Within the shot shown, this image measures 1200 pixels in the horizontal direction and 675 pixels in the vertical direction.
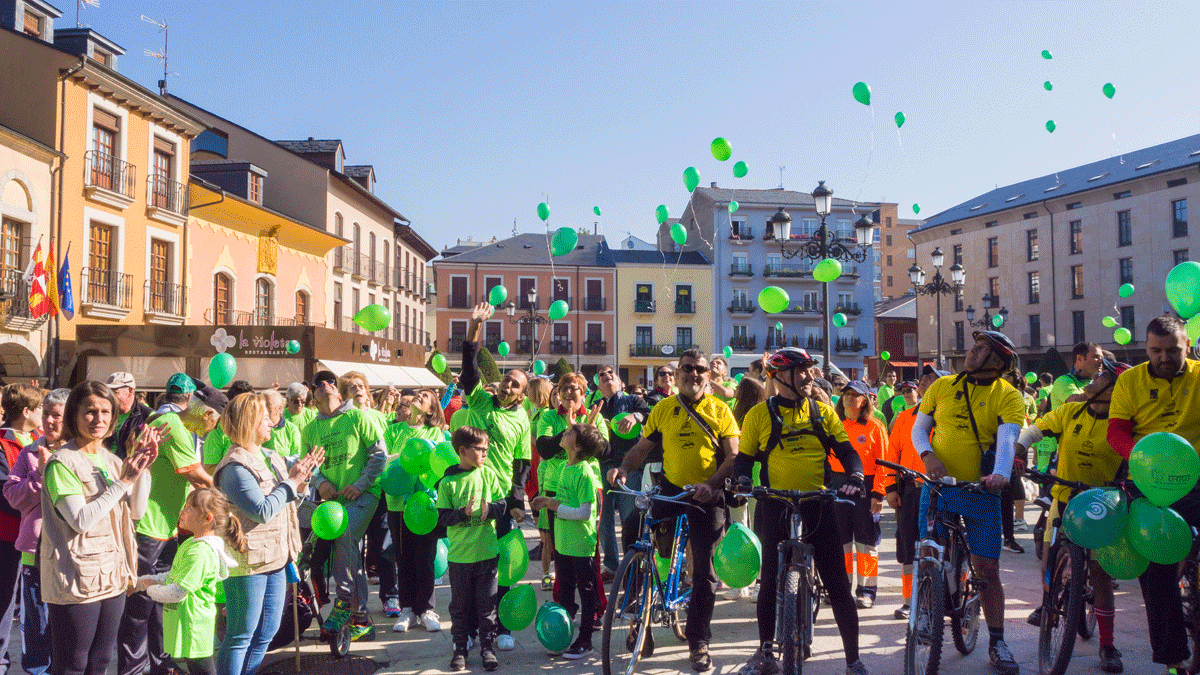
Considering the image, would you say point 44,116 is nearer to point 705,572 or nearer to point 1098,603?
point 705,572

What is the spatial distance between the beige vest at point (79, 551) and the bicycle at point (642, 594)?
7.88 feet

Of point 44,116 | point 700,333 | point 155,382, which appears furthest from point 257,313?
point 700,333

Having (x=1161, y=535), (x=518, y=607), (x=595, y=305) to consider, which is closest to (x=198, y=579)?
(x=518, y=607)

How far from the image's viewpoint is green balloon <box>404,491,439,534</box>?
18.8 feet

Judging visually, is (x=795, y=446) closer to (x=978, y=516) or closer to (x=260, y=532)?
(x=978, y=516)

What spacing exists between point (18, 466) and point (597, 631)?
3603mm

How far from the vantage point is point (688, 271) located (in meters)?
48.9

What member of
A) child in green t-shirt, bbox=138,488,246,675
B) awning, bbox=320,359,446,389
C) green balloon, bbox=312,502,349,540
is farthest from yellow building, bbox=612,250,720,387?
child in green t-shirt, bbox=138,488,246,675

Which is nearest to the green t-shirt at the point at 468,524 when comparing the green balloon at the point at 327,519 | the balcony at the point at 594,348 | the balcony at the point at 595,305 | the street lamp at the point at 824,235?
the green balloon at the point at 327,519

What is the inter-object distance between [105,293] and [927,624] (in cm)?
2065

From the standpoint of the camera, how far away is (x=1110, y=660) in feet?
15.3

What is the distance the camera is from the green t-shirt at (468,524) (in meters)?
5.07

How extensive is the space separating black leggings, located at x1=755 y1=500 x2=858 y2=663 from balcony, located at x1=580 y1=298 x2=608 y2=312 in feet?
141

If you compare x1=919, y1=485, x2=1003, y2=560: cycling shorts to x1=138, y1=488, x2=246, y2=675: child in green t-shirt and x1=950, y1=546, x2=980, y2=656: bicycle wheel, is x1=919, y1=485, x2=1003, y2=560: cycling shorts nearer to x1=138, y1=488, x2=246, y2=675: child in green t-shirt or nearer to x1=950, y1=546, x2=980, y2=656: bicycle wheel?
x1=950, y1=546, x2=980, y2=656: bicycle wheel
